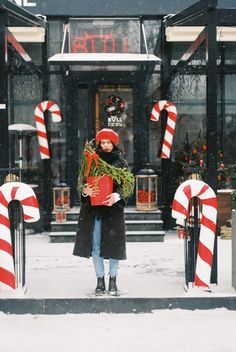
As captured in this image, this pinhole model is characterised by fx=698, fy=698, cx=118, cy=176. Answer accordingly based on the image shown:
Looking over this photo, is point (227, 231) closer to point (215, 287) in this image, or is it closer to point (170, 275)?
point (170, 275)

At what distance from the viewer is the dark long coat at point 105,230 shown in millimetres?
7641

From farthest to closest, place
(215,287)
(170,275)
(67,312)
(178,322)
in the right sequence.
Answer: (170,275), (215,287), (67,312), (178,322)

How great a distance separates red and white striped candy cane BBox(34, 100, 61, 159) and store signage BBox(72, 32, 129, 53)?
4.14 ft

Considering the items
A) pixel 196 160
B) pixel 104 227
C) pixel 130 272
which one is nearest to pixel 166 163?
pixel 196 160

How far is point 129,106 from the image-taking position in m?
14.3

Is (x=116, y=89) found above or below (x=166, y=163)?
above

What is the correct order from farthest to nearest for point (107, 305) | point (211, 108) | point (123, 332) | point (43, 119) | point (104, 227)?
1. point (43, 119)
2. point (211, 108)
3. point (104, 227)
4. point (107, 305)
5. point (123, 332)

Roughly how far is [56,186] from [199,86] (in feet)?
11.8

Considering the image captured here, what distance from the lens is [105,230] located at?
7.68m

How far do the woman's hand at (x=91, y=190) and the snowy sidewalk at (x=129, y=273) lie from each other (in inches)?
44.2

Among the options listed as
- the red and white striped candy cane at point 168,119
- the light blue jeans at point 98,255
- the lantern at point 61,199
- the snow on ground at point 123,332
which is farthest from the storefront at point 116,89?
the snow on ground at point 123,332

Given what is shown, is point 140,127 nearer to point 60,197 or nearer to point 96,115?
point 96,115

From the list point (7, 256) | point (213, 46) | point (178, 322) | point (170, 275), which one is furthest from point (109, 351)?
point (213, 46)

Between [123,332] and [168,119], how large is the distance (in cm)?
761
